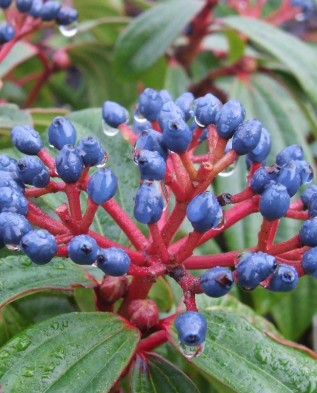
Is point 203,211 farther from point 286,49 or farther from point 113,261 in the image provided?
point 286,49

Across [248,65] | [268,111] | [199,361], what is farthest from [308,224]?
[248,65]

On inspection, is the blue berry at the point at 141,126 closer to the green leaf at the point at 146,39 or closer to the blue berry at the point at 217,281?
the blue berry at the point at 217,281

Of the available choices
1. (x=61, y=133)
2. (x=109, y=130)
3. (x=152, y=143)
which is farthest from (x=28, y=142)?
(x=109, y=130)

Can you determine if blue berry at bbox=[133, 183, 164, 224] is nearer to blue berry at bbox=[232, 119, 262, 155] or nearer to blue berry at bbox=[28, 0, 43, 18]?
blue berry at bbox=[232, 119, 262, 155]

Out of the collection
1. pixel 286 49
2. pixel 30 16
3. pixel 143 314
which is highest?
pixel 30 16

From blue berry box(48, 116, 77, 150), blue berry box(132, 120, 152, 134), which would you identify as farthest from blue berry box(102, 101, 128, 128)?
blue berry box(48, 116, 77, 150)

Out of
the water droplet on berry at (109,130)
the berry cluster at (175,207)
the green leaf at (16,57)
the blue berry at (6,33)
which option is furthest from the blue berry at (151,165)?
the green leaf at (16,57)

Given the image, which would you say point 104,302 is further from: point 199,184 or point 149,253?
point 199,184

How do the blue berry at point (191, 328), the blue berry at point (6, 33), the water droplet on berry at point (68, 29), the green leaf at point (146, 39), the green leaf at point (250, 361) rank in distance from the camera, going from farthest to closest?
the green leaf at point (146, 39) < the water droplet on berry at point (68, 29) < the blue berry at point (6, 33) < the green leaf at point (250, 361) < the blue berry at point (191, 328)
